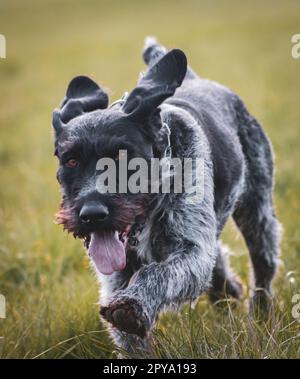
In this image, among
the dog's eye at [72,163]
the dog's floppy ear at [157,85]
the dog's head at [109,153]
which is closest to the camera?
the dog's head at [109,153]

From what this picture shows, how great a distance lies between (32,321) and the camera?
5242 mm

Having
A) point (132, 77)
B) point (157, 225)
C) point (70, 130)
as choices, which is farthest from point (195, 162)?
point (132, 77)

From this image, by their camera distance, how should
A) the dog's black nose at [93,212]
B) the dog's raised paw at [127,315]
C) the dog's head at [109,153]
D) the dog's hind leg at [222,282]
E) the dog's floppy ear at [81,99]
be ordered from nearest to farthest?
the dog's raised paw at [127,315]
the dog's black nose at [93,212]
the dog's head at [109,153]
the dog's floppy ear at [81,99]
the dog's hind leg at [222,282]

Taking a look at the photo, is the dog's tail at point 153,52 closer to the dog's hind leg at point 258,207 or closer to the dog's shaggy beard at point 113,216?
the dog's hind leg at point 258,207

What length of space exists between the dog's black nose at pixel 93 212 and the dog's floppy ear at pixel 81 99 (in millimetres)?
850

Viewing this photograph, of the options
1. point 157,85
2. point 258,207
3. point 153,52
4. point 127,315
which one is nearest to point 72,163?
point 157,85

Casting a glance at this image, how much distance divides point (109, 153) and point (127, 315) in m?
0.92

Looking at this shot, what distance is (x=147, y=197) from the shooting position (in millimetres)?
4348

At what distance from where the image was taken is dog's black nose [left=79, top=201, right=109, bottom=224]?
13.0 ft

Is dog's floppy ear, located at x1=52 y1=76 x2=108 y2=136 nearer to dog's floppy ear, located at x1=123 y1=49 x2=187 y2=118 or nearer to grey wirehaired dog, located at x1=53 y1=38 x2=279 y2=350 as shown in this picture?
grey wirehaired dog, located at x1=53 y1=38 x2=279 y2=350

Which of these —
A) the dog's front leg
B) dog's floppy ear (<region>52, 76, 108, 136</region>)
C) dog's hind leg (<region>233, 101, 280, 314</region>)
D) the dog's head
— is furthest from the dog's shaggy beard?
dog's hind leg (<region>233, 101, 280, 314</region>)

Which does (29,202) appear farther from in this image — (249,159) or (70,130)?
(70,130)

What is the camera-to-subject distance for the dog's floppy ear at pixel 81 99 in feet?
15.5

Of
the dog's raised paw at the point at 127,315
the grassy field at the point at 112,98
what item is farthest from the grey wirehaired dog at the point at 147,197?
the grassy field at the point at 112,98
